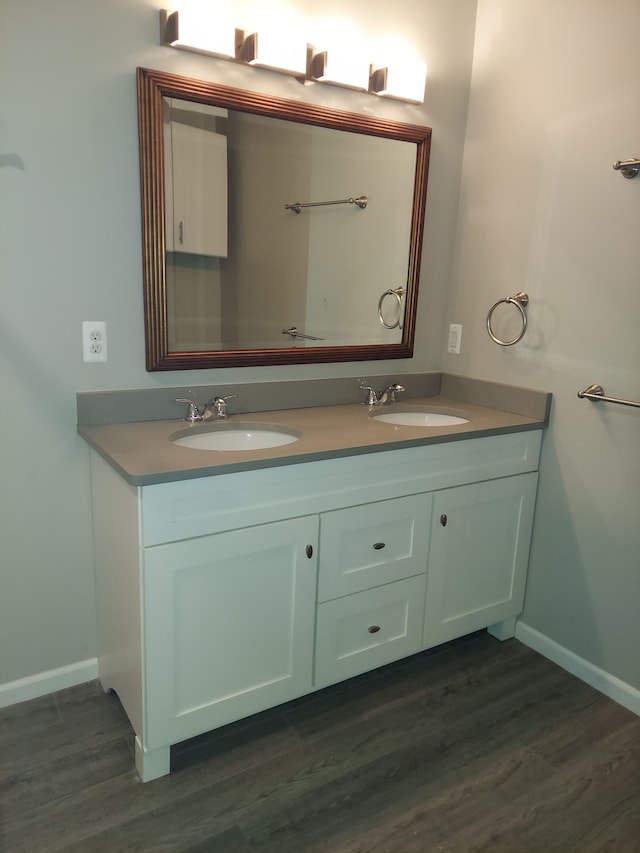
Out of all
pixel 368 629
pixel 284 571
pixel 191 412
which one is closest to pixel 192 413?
pixel 191 412

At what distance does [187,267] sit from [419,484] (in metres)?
0.94

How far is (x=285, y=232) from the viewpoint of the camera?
203 cm

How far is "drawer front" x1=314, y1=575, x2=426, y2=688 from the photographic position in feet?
5.89

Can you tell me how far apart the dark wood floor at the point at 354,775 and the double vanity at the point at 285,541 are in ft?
0.39

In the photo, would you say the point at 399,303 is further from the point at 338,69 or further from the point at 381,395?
the point at 338,69

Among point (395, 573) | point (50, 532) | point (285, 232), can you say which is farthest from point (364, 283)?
point (50, 532)

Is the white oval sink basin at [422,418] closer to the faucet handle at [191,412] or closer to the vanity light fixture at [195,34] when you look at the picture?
the faucet handle at [191,412]

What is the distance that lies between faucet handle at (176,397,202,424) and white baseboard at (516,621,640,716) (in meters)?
1.39

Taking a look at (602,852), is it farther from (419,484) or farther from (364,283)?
(364,283)

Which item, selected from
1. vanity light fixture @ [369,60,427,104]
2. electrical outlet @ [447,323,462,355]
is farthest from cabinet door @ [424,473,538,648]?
vanity light fixture @ [369,60,427,104]

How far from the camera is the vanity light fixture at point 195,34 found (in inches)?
65.3

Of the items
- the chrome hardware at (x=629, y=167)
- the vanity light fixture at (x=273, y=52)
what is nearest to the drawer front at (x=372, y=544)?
the chrome hardware at (x=629, y=167)

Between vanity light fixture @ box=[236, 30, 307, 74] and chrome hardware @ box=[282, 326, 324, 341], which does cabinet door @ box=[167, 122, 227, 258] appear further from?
chrome hardware @ box=[282, 326, 324, 341]

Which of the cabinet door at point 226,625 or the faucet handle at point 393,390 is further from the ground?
the faucet handle at point 393,390
